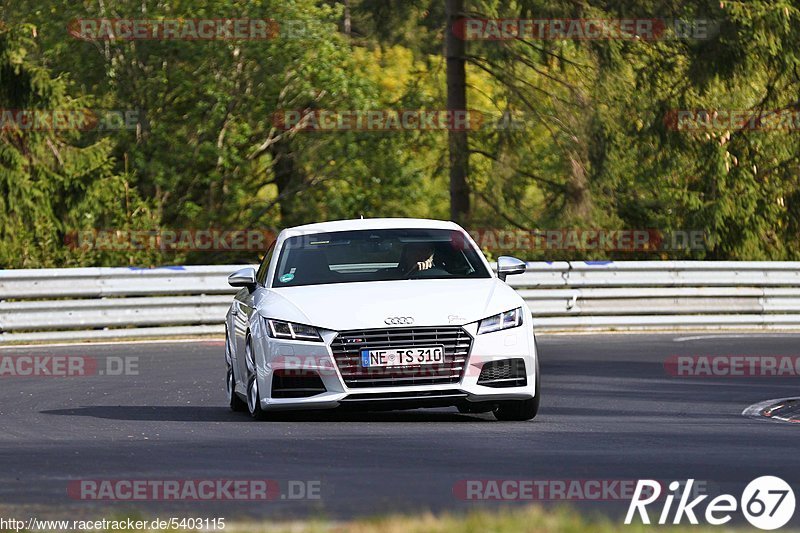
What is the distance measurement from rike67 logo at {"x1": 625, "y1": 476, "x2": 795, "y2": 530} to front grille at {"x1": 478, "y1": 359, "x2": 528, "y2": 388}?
3161 mm

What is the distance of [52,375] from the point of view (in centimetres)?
1728

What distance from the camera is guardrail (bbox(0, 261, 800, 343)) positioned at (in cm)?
2223

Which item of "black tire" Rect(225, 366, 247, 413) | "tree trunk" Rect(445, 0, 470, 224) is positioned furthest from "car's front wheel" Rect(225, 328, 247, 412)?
"tree trunk" Rect(445, 0, 470, 224)

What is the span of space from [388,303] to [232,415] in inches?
80.7

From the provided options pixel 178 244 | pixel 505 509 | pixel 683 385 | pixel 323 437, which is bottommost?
pixel 178 244

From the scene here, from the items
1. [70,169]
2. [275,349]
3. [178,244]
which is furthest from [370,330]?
[178,244]

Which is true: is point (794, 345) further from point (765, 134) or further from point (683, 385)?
point (765, 134)

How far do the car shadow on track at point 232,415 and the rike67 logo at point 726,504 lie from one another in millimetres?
4050

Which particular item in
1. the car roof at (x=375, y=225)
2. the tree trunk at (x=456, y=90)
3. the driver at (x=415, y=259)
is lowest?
the tree trunk at (x=456, y=90)

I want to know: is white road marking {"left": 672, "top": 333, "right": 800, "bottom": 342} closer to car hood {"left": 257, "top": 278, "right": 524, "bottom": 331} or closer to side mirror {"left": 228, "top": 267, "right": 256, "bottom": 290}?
side mirror {"left": 228, "top": 267, "right": 256, "bottom": 290}

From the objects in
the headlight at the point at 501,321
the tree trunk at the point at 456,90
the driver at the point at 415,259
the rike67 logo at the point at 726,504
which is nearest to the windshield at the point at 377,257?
the driver at the point at 415,259

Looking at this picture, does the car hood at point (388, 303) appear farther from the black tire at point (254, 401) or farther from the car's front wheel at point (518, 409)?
the car's front wheel at point (518, 409)

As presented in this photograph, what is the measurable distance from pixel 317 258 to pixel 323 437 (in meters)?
2.29

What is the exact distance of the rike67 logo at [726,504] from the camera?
7125mm
